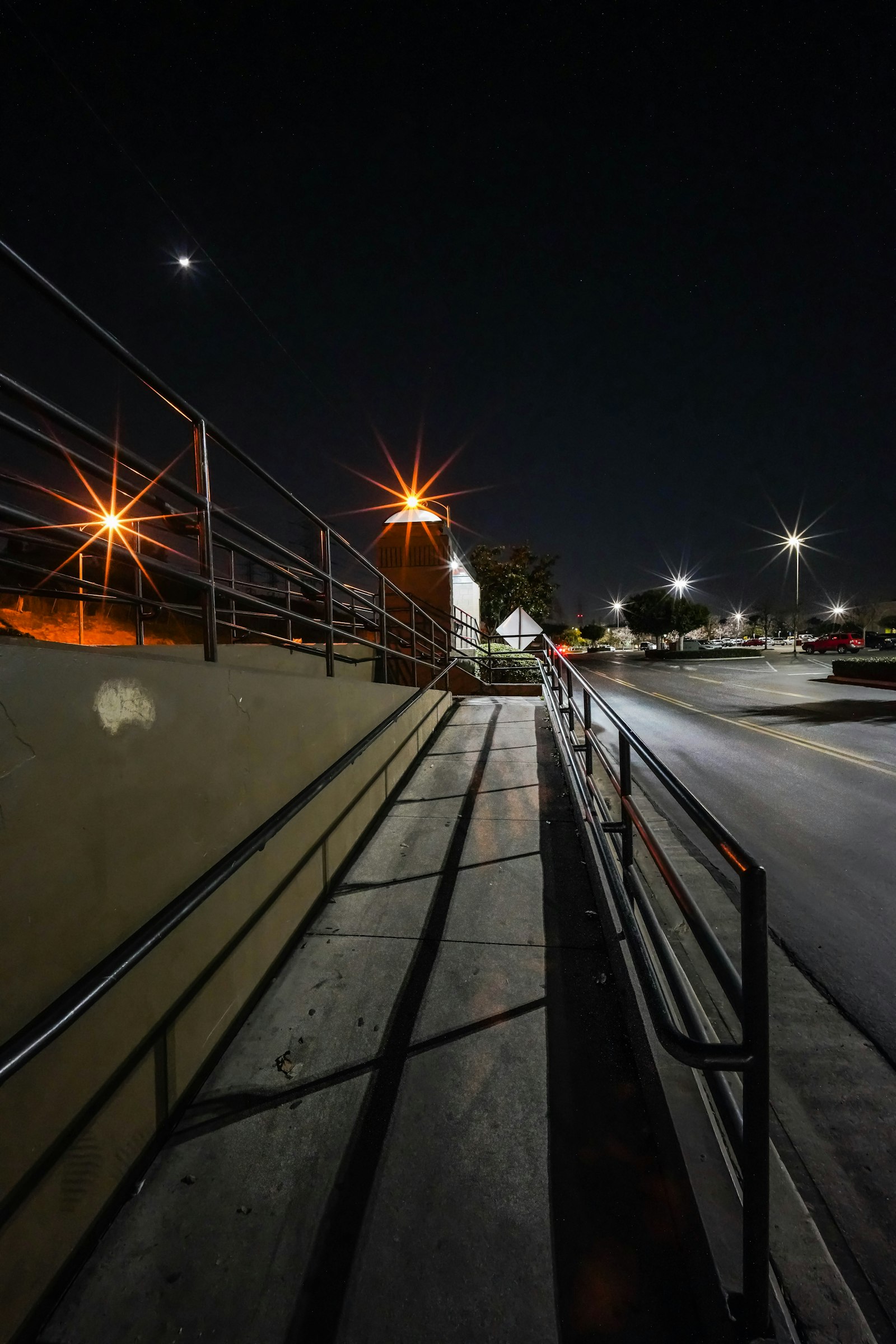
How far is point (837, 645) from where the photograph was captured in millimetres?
48125

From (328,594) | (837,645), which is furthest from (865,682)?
(837,645)

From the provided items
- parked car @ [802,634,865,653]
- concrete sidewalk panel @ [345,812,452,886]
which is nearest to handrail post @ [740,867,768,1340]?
concrete sidewalk panel @ [345,812,452,886]

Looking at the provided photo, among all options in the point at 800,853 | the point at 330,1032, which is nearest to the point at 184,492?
the point at 330,1032

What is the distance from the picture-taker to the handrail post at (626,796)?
2.74 metres

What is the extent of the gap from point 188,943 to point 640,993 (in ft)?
6.36

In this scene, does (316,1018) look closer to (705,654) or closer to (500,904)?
(500,904)

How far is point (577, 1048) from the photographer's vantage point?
2.22 metres

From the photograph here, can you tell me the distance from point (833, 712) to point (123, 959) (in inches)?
614

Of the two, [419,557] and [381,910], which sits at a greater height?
[419,557]

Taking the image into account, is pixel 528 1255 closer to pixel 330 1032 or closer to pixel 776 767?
pixel 330 1032

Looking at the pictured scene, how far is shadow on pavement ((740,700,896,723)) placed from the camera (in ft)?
39.3

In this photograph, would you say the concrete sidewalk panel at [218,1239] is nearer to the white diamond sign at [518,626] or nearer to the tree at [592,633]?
the white diamond sign at [518,626]

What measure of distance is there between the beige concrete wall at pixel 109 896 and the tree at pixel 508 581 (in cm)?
3277

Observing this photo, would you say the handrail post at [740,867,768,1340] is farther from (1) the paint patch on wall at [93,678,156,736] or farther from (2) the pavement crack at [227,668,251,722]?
→ (2) the pavement crack at [227,668,251,722]
